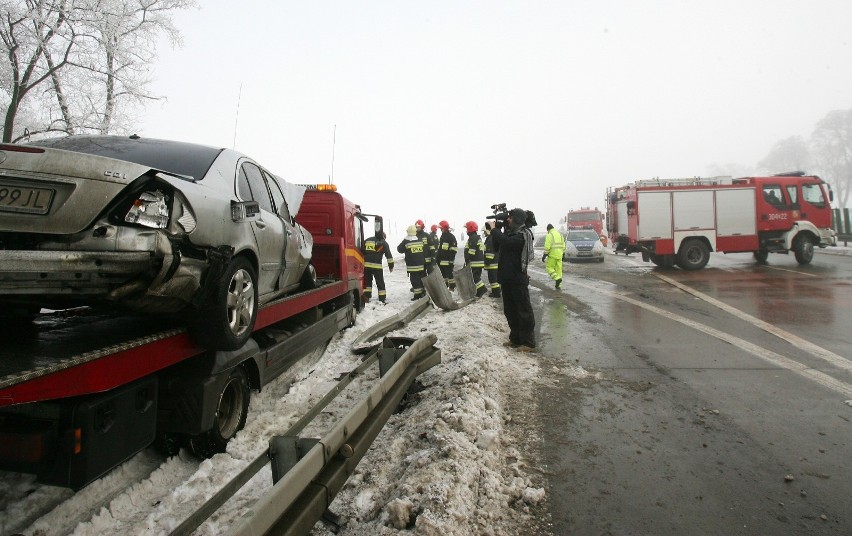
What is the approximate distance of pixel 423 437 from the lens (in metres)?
3.50

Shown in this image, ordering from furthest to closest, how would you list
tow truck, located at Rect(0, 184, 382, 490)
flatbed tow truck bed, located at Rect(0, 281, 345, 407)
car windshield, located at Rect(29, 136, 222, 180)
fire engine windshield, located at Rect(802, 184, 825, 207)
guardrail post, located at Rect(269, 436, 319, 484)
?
fire engine windshield, located at Rect(802, 184, 825, 207)
car windshield, located at Rect(29, 136, 222, 180)
guardrail post, located at Rect(269, 436, 319, 484)
tow truck, located at Rect(0, 184, 382, 490)
flatbed tow truck bed, located at Rect(0, 281, 345, 407)

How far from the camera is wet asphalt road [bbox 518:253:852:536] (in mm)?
2762

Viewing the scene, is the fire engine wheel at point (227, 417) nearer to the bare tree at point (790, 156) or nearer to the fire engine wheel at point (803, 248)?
the fire engine wheel at point (803, 248)

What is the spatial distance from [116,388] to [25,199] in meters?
1.03

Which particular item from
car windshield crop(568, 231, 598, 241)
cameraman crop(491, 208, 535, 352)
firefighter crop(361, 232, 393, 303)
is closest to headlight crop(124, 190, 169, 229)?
cameraman crop(491, 208, 535, 352)

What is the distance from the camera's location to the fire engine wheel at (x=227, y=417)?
3.61 metres

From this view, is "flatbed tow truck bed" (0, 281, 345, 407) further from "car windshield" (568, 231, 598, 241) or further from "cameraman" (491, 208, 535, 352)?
"car windshield" (568, 231, 598, 241)

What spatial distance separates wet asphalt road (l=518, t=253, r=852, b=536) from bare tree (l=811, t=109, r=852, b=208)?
185ft

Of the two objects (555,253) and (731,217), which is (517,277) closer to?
(555,253)

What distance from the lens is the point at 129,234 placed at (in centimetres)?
268

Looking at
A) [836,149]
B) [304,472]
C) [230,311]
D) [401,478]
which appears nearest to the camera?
[304,472]

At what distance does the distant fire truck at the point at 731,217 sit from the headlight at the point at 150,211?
55.2 ft

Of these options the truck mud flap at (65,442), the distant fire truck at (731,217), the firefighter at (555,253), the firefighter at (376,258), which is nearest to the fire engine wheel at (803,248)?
the distant fire truck at (731,217)

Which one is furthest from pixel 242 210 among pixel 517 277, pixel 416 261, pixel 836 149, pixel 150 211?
pixel 836 149
